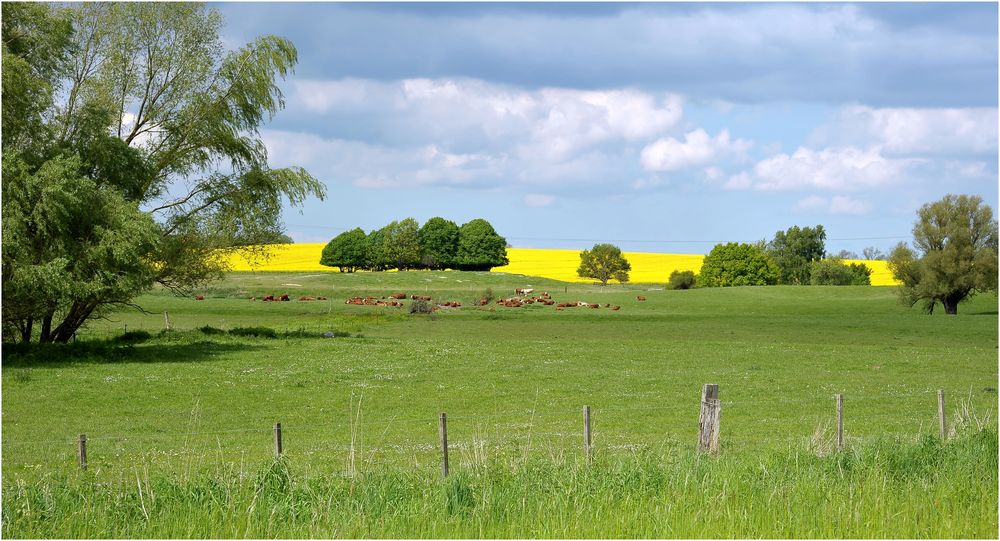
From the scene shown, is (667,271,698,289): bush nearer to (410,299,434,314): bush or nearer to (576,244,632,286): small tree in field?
(576,244,632,286): small tree in field

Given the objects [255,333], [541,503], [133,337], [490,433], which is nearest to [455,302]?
[255,333]

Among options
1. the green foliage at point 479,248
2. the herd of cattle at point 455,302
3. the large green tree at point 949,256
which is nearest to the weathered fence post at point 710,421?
the herd of cattle at point 455,302

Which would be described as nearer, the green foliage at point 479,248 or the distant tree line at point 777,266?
the distant tree line at point 777,266

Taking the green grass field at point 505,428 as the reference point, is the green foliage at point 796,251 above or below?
above

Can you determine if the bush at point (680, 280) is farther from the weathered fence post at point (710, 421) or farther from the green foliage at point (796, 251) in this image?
the weathered fence post at point (710, 421)

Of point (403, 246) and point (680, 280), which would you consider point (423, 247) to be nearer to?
point (403, 246)

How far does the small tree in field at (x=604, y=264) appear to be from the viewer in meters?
155

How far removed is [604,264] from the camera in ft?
513

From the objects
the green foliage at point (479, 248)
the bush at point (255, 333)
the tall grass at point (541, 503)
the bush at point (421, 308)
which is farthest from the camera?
the green foliage at point (479, 248)

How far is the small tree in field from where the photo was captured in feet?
509

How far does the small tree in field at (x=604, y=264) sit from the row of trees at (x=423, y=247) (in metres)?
18.8

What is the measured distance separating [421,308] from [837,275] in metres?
94.4

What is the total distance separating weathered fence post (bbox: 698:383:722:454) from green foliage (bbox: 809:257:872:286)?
14461 cm

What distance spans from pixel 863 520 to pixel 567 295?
100m
